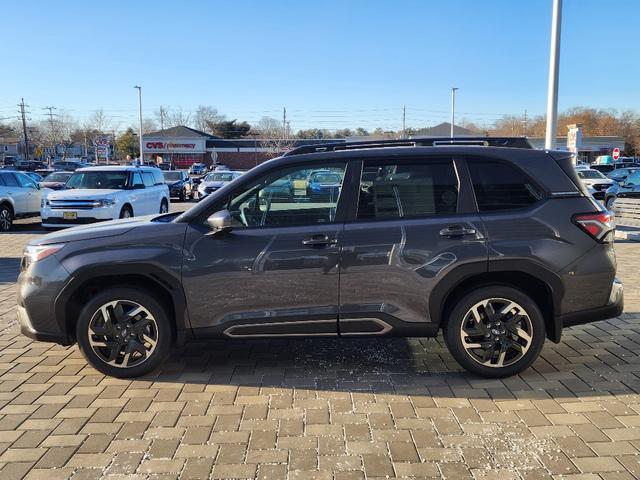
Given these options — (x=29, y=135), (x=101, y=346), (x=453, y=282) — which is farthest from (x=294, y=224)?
(x=29, y=135)

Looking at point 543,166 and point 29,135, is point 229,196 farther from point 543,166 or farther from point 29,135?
point 29,135

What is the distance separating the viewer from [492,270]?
4.11 meters

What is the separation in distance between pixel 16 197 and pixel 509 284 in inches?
591

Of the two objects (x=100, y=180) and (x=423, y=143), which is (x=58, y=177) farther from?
(x=423, y=143)

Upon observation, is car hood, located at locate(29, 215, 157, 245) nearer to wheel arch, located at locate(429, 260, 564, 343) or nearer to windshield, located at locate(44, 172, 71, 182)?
wheel arch, located at locate(429, 260, 564, 343)

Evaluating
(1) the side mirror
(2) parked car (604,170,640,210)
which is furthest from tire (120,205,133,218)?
(2) parked car (604,170,640,210)

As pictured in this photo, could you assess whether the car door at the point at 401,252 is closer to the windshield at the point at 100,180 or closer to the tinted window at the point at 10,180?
the windshield at the point at 100,180

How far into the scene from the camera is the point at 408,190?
167 inches

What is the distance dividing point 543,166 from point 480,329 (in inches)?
56.6

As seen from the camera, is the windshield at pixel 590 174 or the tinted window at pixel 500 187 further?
the windshield at pixel 590 174

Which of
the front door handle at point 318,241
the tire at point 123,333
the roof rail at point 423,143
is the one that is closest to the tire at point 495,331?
the front door handle at point 318,241

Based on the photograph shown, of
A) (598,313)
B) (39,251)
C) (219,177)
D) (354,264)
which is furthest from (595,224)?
(219,177)

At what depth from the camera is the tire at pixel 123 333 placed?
13.7 feet

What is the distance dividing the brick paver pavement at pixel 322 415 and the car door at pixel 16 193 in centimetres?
1150
